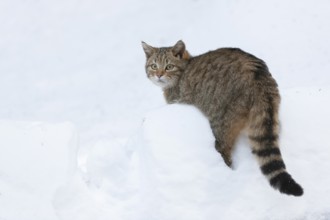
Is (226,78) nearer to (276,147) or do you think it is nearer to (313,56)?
(276,147)

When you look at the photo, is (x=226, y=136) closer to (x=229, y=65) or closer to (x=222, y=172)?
(x=222, y=172)

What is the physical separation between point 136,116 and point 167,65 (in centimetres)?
439

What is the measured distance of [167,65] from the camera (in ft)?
21.6

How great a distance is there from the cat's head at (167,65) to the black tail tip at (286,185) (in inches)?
87.8

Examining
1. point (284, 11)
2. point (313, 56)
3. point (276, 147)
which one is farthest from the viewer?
point (284, 11)

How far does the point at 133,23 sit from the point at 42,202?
9.23m

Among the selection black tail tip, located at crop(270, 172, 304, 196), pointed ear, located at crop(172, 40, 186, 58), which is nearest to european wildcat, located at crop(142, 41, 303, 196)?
black tail tip, located at crop(270, 172, 304, 196)

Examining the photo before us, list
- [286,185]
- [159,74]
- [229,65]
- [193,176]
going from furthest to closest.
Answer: [159,74] < [229,65] < [193,176] < [286,185]

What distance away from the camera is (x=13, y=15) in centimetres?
1457

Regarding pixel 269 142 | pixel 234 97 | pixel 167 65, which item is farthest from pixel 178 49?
pixel 269 142

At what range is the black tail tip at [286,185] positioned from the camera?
4.40m

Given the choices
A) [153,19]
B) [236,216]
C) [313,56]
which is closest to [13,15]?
[153,19]

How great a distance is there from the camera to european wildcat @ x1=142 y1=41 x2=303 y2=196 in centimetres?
475

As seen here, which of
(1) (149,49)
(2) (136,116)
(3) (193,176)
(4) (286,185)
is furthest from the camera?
(2) (136,116)
